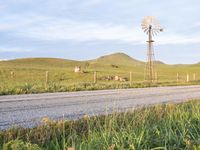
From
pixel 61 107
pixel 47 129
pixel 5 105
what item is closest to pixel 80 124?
pixel 47 129

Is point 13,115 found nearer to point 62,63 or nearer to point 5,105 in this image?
point 5,105

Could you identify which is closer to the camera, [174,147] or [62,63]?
[174,147]

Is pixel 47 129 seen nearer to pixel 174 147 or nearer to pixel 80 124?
pixel 80 124

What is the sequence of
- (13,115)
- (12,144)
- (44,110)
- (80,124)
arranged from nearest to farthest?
(12,144) → (80,124) → (13,115) → (44,110)

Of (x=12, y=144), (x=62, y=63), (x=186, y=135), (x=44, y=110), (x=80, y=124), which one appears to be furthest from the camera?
→ (x=62, y=63)

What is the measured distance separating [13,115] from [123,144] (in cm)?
693

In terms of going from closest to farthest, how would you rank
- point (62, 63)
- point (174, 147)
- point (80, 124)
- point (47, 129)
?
point (174, 147) → point (47, 129) → point (80, 124) → point (62, 63)

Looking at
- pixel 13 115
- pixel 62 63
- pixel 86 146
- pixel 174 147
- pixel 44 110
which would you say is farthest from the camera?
pixel 62 63

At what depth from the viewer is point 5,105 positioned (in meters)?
16.0

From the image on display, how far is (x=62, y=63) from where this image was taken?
439 ft

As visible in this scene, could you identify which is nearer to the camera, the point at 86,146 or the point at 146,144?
the point at 86,146

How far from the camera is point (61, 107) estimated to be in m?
15.5

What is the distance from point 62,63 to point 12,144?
128 meters

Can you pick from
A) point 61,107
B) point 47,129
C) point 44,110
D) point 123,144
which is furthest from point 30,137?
point 61,107
